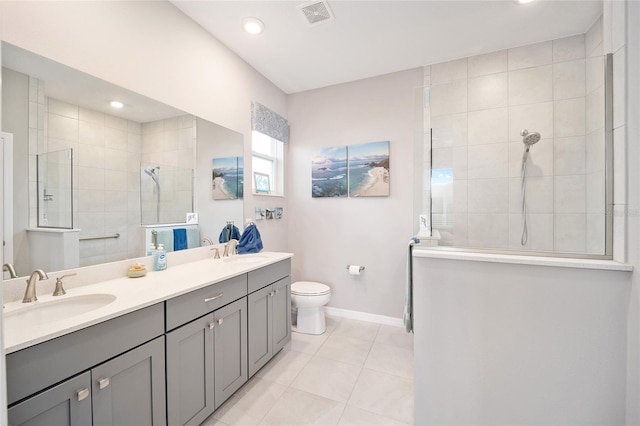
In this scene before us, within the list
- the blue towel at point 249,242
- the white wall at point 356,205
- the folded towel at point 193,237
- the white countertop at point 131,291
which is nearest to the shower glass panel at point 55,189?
the white countertop at point 131,291

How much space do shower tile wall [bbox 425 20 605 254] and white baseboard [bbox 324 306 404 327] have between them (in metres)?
1.56

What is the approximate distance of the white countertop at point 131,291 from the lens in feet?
3.22

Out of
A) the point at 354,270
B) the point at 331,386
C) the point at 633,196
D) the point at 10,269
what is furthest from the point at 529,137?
the point at 10,269

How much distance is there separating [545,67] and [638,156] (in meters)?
0.68

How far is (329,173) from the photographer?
3113mm

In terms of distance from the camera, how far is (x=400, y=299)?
285cm

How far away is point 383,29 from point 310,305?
2.36 m

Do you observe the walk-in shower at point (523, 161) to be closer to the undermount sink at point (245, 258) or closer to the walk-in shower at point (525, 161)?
the walk-in shower at point (525, 161)

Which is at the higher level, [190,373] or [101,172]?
[101,172]

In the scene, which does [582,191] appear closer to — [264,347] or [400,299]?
[400,299]

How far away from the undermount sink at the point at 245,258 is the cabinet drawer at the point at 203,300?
1.04ft

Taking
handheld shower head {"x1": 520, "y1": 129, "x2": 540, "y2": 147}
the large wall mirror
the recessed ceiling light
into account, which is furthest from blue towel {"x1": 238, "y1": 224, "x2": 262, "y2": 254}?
handheld shower head {"x1": 520, "y1": 129, "x2": 540, "y2": 147}

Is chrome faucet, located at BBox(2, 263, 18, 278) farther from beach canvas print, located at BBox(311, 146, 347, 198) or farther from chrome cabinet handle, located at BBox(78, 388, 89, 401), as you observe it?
beach canvas print, located at BBox(311, 146, 347, 198)

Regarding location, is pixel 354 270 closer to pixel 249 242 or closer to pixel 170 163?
pixel 249 242
